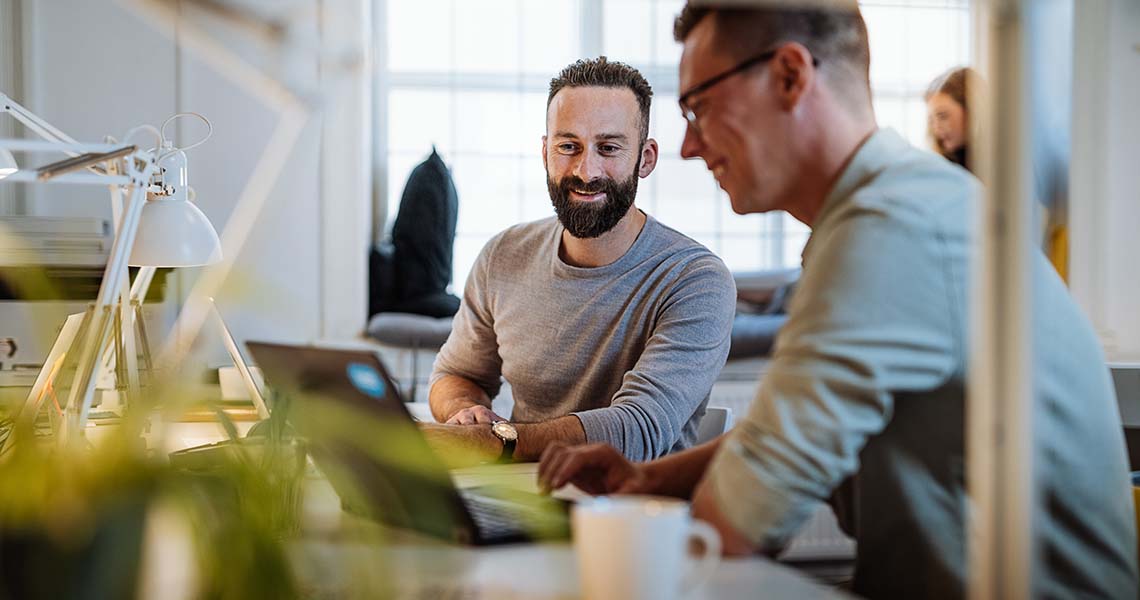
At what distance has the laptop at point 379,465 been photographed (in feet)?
3.35

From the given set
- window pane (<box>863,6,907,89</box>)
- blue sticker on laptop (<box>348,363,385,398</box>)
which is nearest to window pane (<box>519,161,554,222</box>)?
window pane (<box>863,6,907,89</box>)

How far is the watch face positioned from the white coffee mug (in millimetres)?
995

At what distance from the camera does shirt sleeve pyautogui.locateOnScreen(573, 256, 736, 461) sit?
1950 millimetres

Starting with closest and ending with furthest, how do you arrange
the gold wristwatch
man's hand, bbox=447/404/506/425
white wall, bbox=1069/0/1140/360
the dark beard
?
the gold wristwatch
man's hand, bbox=447/404/506/425
the dark beard
white wall, bbox=1069/0/1140/360

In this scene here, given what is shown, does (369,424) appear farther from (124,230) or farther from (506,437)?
(506,437)

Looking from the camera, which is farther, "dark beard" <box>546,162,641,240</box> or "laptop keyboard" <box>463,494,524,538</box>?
"dark beard" <box>546,162,641,240</box>

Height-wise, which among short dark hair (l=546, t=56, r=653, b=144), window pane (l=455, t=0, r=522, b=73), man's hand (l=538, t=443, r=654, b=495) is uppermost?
window pane (l=455, t=0, r=522, b=73)

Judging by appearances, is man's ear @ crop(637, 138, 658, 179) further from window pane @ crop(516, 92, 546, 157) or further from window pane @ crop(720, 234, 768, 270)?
window pane @ crop(720, 234, 768, 270)

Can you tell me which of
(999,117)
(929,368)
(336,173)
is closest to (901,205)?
(929,368)

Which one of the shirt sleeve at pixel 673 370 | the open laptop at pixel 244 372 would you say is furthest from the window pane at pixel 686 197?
the open laptop at pixel 244 372

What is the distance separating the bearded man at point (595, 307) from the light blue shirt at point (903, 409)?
81 cm

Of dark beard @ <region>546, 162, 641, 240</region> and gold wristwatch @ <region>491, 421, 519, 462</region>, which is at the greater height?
dark beard @ <region>546, 162, 641, 240</region>

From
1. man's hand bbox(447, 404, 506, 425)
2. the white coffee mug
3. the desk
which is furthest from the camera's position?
man's hand bbox(447, 404, 506, 425)

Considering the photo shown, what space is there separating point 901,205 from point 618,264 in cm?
117
